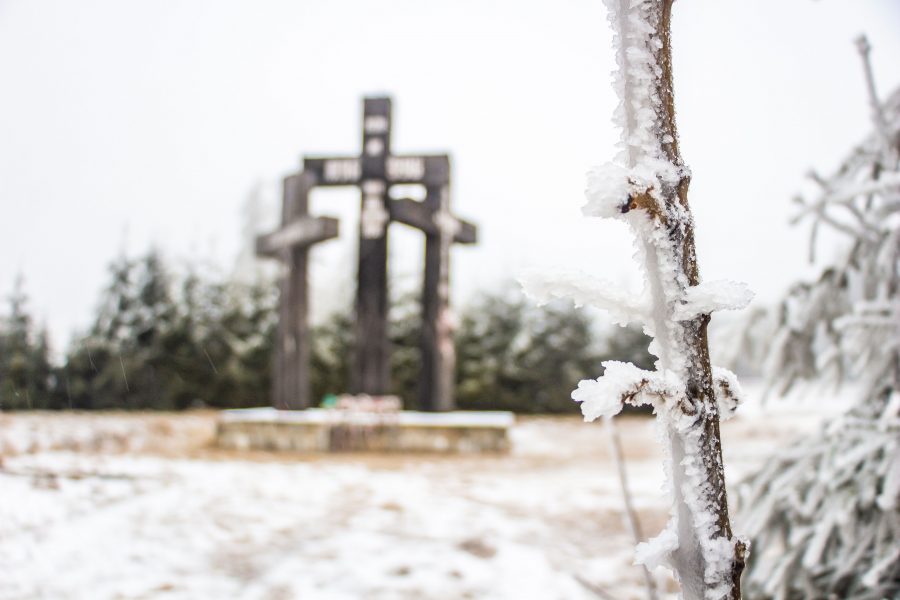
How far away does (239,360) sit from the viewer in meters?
12.5

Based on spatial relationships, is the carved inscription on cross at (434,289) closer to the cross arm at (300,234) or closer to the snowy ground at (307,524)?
the cross arm at (300,234)

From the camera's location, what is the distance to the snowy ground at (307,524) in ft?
8.41

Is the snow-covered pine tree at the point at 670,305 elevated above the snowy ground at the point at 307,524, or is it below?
above

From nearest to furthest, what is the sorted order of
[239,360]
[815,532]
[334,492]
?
[815,532] → [334,492] → [239,360]

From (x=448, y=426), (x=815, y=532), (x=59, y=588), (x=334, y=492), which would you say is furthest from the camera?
(x=448, y=426)

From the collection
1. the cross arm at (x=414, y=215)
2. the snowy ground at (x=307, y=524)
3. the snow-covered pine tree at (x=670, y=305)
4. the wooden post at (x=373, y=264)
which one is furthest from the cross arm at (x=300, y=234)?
the snow-covered pine tree at (x=670, y=305)

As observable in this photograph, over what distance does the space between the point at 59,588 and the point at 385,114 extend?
6.85 metres

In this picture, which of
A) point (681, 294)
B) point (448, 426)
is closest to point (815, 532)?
point (681, 294)

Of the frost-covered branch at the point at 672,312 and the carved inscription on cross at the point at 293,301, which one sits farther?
the carved inscription on cross at the point at 293,301

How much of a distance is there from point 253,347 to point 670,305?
41.9ft

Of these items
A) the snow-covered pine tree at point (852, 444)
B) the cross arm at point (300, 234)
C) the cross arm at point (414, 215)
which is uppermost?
the cross arm at point (414, 215)

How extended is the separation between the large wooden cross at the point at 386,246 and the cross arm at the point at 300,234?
1.55 ft

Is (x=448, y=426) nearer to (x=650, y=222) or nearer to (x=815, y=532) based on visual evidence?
(x=815, y=532)

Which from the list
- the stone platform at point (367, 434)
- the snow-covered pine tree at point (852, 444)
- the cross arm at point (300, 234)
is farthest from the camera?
the cross arm at point (300, 234)
